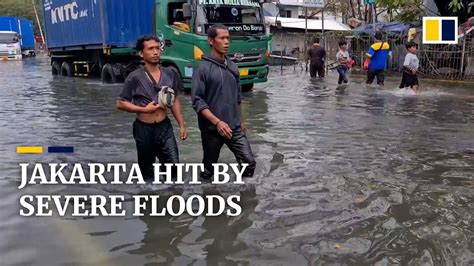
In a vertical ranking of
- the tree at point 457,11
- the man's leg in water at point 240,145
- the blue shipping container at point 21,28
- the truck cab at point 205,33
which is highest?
the blue shipping container at point 21,28

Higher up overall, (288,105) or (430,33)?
(430,33)

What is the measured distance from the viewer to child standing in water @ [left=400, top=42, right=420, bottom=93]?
12852 millimetres

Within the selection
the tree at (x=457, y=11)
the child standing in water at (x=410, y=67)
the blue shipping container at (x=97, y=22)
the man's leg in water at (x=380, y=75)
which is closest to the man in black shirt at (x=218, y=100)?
the child standing in water at (x=410, y=67)

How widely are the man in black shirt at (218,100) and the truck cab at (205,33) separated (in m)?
7.60

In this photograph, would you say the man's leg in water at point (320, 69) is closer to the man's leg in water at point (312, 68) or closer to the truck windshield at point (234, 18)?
the man's leg in water at point (312, 68)

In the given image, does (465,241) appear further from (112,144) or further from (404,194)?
(112,144)

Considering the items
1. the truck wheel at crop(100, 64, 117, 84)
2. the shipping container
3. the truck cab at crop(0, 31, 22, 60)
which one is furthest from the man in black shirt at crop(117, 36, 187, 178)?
the shipping container

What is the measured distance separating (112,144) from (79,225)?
3357 millimetres

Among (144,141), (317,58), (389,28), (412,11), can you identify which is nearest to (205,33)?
(317,58)

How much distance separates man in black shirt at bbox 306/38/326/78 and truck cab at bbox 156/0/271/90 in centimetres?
433

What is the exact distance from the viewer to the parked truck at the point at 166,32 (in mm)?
12891

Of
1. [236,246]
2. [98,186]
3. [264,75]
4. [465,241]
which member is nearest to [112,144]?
[98,186]

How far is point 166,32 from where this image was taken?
1364 cm

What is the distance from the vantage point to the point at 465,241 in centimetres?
397
